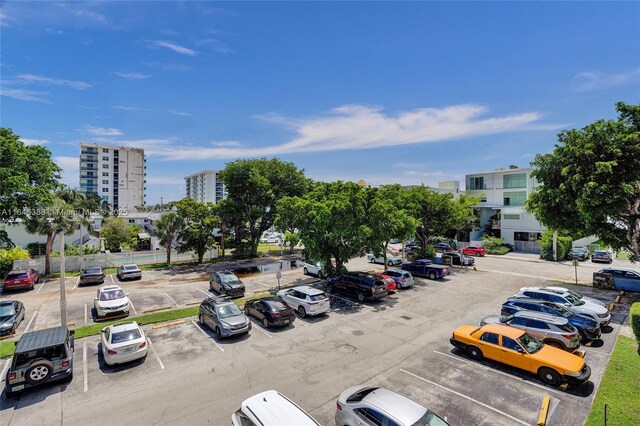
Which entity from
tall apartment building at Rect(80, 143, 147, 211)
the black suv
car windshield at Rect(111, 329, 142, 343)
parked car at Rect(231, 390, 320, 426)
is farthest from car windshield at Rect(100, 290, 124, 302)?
tall apartment building at Rect(80, 143, 147, 211)

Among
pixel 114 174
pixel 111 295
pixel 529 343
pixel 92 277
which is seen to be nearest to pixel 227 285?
pixel 111 295

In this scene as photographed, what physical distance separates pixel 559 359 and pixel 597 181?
49.2 ft

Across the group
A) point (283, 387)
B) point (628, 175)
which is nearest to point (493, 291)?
point (628, 175)

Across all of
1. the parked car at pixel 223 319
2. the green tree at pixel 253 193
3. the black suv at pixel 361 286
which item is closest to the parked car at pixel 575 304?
the black suv at pixel 361 286

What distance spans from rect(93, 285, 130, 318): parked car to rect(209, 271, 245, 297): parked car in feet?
20.5

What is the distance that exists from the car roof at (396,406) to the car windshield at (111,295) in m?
17.9

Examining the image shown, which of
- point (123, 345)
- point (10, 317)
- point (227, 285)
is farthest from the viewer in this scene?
point (227, 285)

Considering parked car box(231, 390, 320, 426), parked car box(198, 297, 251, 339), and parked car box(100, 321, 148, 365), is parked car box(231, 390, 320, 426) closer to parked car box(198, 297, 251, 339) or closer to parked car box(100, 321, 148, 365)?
parked car box(100, 321, 148, 365)

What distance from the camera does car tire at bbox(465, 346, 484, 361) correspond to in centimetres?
1302

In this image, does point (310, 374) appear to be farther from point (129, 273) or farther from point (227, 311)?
point (129, 273)

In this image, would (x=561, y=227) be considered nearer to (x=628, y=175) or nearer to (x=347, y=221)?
(x=628, y=175)

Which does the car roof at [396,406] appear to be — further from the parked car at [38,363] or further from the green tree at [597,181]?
the green tree at [597,181]

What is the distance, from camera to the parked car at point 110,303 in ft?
61.1

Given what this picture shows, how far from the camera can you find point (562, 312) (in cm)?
1616
